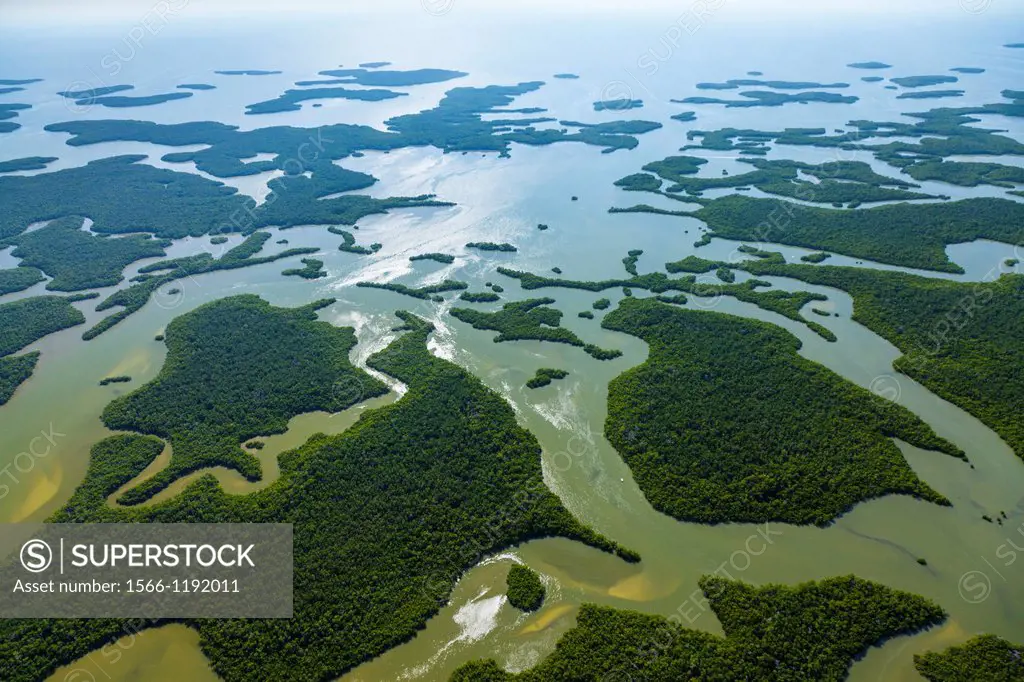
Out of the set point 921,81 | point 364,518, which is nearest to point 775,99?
point 921,81

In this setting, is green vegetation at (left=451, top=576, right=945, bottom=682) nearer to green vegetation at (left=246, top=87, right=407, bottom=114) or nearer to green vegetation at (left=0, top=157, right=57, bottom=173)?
green vegetation at (left=0, top=157, right=57, bottom=173)

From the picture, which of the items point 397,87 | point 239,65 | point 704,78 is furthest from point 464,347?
point 239,65

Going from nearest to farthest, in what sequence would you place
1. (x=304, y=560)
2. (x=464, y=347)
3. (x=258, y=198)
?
(x=304, y=560), (x=464, y=347), (x=258, y=198)

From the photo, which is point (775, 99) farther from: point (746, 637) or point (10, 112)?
point (10, 112)

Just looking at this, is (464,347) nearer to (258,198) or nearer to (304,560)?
(304,560)

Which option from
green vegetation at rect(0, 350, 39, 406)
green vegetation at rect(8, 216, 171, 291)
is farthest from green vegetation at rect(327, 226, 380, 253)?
green vegetation at rect(0, 350, 39, 406)

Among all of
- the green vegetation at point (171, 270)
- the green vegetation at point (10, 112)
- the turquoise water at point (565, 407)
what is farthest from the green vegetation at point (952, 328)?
the green vegetation at point (10, 112)

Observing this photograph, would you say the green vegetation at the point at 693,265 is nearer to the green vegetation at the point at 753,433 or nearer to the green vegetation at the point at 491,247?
the green vegetation at the point at 753,433
